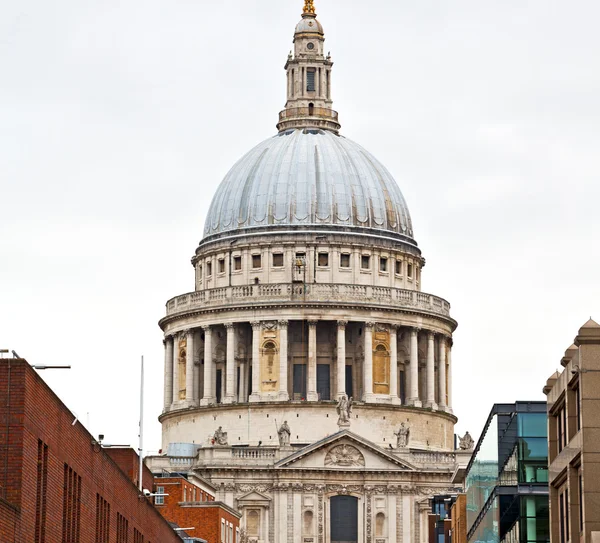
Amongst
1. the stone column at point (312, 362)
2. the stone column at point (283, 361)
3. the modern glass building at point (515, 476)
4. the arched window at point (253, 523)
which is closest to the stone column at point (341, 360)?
the stone column at point (312, 362)

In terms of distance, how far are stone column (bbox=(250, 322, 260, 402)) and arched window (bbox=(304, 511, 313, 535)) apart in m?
12.1

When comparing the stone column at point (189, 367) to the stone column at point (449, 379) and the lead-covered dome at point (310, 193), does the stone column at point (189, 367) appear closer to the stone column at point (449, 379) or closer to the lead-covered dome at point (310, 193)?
the lead-covered dome at point (310, 193)

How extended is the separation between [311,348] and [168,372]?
44.3 ft

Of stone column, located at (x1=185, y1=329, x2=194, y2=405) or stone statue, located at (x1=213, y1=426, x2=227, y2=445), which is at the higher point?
stone column, located at (x1=185, y1=329, x2=194, y2=405)

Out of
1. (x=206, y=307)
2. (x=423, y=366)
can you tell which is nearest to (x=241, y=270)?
(x=206, y=307)

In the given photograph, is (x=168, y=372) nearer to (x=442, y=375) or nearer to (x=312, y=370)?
(x=312, y=370)

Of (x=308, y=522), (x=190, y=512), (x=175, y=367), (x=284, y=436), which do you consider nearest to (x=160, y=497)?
(x=190, y=512)

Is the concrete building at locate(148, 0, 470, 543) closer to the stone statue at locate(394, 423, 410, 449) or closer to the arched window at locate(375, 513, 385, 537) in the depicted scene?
the arched window at locate(375, 513, 385, 537)

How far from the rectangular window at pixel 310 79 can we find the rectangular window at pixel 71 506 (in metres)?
122

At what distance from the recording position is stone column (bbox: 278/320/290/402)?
15825cm

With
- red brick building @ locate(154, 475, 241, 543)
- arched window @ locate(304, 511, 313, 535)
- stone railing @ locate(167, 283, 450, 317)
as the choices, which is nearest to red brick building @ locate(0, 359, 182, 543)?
red brick building @ locate(154, 475, 241, 543)

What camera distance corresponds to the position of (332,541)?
5886 inches

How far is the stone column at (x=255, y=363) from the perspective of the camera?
6265 inches

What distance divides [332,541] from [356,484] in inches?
167
